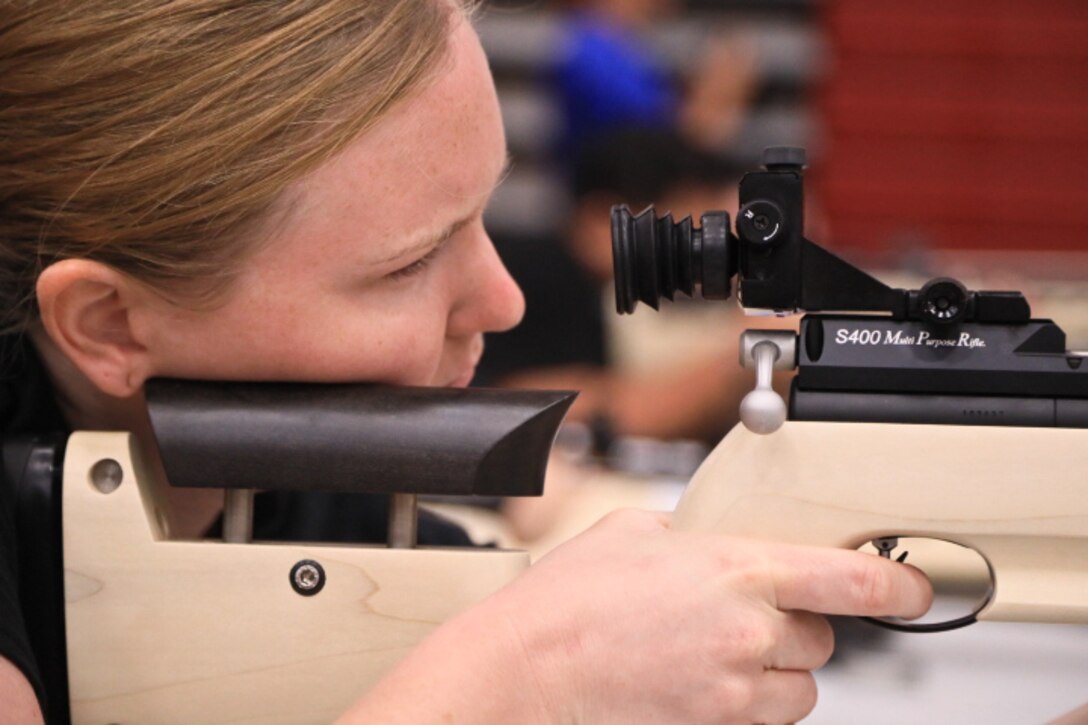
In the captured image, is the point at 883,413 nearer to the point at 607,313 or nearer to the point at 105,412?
the point at 105,412

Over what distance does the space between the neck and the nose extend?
26cm

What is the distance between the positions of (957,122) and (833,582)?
361 cm

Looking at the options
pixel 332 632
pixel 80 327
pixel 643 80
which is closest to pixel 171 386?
pixel 80 327

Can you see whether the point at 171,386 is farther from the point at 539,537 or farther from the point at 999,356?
the point at 539,537

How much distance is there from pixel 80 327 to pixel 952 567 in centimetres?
113

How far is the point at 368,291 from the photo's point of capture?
890 mm

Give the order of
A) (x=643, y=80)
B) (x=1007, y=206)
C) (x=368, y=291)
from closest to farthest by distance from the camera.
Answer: (x=368, y=291) < (x=643, y=80) < (x=1007, y=206)

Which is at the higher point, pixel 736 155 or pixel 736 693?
pixel 736 155

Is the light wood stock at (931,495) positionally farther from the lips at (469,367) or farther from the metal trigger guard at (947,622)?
the lips at (469,367)

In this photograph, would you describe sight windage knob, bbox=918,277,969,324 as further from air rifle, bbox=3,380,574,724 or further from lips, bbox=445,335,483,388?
lips, bbox=445,335,483,388

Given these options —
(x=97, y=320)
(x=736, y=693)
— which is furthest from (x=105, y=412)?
(x=736, y=693)

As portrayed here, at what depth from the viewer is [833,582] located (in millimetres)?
771

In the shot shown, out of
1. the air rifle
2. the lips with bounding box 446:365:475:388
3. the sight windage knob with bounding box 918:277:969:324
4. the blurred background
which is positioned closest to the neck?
the air rifle

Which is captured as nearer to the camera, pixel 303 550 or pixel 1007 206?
pixel 303 550
